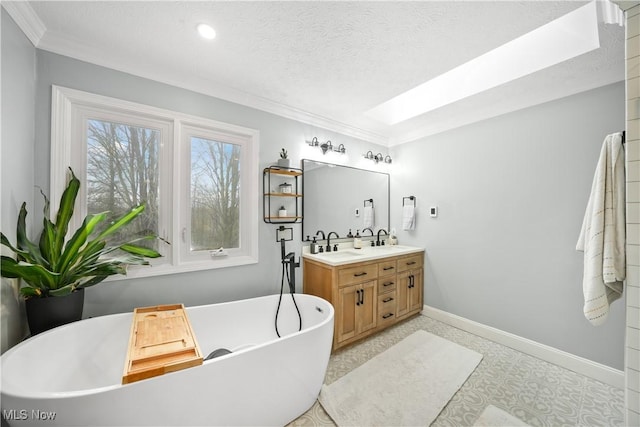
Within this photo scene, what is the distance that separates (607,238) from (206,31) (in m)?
2.60

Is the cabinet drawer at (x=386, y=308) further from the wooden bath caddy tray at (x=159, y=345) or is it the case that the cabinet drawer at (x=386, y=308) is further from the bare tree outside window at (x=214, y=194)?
the wooden bath caddy tray at (x=159, y=345)

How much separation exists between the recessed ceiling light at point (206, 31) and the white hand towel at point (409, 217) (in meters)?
2.75

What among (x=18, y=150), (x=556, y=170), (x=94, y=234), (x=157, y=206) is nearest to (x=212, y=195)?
(x=157, y=206)

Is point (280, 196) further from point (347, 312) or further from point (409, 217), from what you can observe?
point (409, 217)

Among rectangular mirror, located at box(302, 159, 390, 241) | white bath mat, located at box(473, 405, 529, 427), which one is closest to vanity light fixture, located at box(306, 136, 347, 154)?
rectangular mirror, located at box(302, 159, 390, 241)

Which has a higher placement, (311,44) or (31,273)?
(311,44)

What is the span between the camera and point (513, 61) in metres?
1.97

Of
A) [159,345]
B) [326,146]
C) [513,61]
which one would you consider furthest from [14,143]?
[513,61]

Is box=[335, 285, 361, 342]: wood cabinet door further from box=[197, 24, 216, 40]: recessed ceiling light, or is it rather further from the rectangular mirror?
box=[197, 24, 216, 40]: recessed ceiling light

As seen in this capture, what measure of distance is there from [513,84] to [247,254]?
290cm

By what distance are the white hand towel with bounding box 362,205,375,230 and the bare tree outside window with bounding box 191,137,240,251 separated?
173 cm

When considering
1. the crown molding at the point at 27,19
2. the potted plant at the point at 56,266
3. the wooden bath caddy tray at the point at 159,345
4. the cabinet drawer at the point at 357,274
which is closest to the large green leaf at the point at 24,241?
the potted plant at the point at 56,266

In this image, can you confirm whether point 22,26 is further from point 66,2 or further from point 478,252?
point 478,252

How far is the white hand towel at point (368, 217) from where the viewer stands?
10.6 ft
